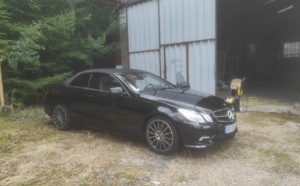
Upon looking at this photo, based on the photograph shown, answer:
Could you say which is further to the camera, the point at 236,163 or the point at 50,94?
the point at 50,94

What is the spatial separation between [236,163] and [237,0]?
11851mm

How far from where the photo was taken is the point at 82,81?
5.69 metres

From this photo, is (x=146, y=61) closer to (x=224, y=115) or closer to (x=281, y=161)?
(x=224, y=115)

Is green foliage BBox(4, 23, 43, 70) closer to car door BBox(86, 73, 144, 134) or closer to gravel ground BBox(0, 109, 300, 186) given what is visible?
gravel ground BBox(0, 109, 300, 186)

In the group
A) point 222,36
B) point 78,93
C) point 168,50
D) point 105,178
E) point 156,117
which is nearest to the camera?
point 105,178

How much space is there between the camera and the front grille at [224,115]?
4.29m

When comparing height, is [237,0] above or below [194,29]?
above

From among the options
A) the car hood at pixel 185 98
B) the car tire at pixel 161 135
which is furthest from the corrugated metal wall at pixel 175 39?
the car tire at pixel 161 135

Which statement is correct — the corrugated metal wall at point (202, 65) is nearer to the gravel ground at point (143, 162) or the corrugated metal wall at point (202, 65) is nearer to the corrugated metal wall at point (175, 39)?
the corrugated metal wall at point (175, 39)

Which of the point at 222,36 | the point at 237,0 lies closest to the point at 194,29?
the point at 237,0

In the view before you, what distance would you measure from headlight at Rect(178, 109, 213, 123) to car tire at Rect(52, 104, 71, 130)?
2.86 meters

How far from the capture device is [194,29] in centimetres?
879

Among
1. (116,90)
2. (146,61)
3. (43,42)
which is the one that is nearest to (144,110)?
(116,90)

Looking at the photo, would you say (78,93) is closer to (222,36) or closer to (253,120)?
(253,120)
